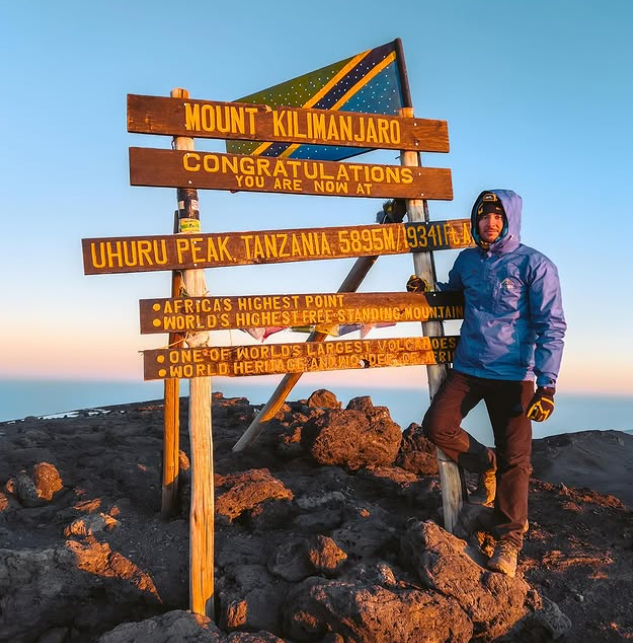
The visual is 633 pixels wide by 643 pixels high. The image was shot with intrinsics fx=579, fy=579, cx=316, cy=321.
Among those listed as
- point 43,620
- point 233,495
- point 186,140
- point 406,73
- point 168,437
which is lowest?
point 43,620

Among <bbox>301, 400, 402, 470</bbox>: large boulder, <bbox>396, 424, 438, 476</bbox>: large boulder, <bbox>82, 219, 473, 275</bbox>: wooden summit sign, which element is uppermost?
<bbox>82, 219, 473, 275</bbox>: wooden summit sign

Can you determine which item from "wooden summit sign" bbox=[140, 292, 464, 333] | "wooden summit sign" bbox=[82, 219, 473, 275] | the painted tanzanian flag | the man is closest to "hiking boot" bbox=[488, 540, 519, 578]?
the man

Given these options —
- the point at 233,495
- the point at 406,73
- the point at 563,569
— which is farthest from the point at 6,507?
the point at 406,73

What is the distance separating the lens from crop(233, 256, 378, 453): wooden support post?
5.56 m

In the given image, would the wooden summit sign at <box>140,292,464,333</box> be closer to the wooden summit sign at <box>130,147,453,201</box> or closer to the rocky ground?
the wooden summit sign at <box>130,147,453,201</box>

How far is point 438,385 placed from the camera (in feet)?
16.8

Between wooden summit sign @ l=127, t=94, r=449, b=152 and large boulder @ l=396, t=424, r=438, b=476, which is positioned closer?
wooden summit sign @ l=127, t=94, r=449, b=152

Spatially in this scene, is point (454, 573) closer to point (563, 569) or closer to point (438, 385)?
point (563, 569)

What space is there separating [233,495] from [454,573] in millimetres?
2094

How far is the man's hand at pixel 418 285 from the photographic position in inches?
205

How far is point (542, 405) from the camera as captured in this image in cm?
422

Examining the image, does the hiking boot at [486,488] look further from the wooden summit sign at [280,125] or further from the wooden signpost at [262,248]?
the wooden summit sign at [280,125]

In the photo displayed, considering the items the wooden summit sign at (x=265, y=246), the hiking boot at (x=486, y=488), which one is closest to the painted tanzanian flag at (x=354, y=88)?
the wooden summit sign at (x=265, y=246)

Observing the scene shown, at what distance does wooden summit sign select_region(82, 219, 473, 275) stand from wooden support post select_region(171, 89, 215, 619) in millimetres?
154
